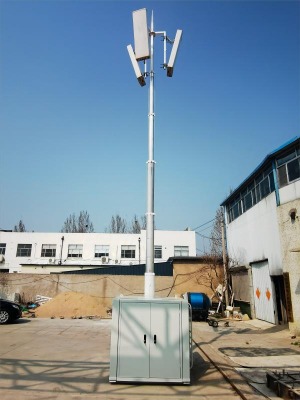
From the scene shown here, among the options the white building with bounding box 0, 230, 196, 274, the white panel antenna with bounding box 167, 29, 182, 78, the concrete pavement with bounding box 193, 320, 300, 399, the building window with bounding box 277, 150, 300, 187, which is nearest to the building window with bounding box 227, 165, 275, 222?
the building window with bounding box 277, 150, 300, 187

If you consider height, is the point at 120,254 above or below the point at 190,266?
above

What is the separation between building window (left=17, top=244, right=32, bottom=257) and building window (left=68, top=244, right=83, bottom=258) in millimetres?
5497

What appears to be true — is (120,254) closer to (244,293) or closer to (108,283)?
(108,283)

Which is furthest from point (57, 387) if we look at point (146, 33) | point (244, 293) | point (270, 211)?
point (244, 293)

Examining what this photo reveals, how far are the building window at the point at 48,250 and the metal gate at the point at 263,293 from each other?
29.2 m

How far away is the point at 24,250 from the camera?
40.1 metres

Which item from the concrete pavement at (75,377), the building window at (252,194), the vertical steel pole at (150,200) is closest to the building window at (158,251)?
the building window at (252,194)

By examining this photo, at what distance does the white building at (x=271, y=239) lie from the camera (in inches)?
519

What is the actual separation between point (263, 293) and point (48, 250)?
30932 mm

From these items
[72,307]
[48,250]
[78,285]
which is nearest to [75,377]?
[72,307]

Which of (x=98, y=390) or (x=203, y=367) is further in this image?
(x=203, y=367)

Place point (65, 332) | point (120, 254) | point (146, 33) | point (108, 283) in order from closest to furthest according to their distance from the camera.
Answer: point (146, 33) → point (65, 332) → point (108, 283) → point (120, 254)

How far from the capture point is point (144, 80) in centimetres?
874

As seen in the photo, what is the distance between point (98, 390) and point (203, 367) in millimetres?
3188
